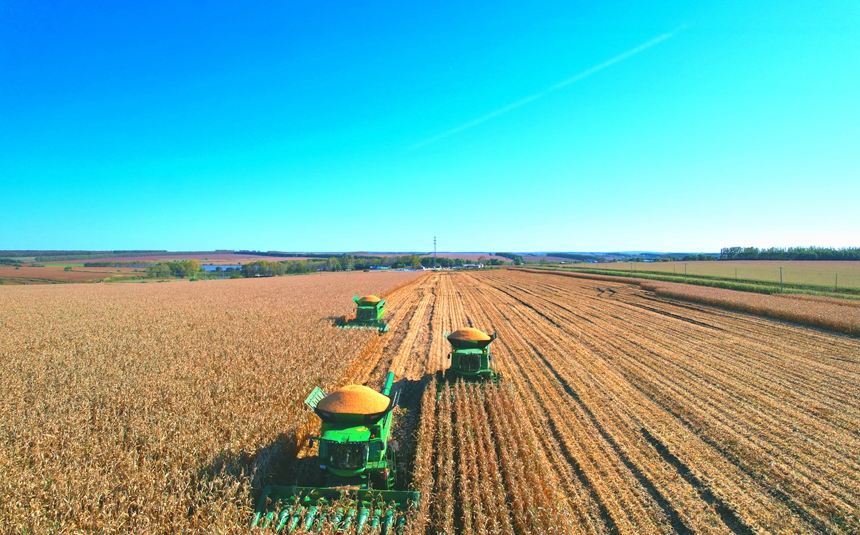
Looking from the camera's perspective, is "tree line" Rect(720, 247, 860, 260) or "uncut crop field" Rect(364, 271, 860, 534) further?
"tree line" Rect(720, 247, 860, 260)

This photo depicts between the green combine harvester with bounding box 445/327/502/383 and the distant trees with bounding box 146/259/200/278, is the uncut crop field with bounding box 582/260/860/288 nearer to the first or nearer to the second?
the green combine harvester with bounding box 445/327/502/383

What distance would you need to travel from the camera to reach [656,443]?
7000 mm

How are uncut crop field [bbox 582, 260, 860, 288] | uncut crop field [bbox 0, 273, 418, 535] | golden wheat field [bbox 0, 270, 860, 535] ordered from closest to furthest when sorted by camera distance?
uncut crop field [bbox 0, 273, 418, 535] < golden wheat field [bbox 0, 270, 860, 535] < uncut crop field [bbox 582, 260, 860, 288]

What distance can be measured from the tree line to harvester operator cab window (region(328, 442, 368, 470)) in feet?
298

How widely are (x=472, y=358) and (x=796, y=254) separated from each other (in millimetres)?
88749

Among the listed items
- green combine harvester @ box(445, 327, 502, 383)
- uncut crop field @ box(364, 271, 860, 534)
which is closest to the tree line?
uncut crop field @ box(364, 271, 860, 534)

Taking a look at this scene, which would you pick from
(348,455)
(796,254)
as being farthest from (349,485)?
(796,254)

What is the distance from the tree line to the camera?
6475cm

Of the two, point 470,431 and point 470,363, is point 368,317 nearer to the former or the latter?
point 470,363

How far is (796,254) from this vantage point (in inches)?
2712

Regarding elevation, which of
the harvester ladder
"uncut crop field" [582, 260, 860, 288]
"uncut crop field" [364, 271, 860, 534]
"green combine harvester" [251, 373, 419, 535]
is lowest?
"uncut crop field" [364, 271, 860, 534]

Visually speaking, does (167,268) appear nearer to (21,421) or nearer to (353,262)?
(353,262)

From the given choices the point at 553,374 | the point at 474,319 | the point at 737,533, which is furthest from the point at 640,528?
the point at 474,319

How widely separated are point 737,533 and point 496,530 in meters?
3.30
